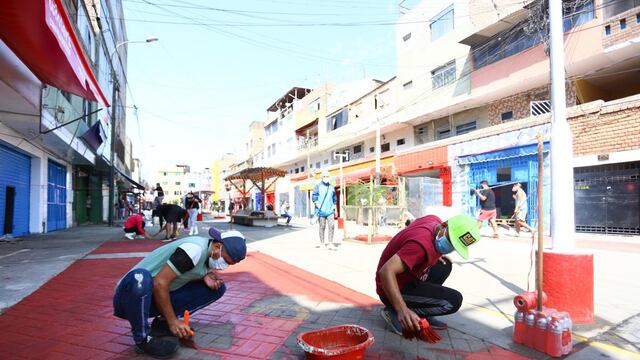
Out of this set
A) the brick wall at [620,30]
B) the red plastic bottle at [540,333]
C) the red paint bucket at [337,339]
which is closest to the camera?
the red paint bucket at [337,339]

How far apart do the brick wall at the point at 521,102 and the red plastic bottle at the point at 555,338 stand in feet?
49.9

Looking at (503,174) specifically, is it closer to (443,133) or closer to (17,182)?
(443,133)

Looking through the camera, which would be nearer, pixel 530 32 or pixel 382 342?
pixel 382 342

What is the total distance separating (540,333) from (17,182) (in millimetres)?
14677

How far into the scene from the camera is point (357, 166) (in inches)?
1068

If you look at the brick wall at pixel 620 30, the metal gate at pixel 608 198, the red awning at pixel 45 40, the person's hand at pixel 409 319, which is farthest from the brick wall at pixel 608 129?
the red awning at pixel 45 40

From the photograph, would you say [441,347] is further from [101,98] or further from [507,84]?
[507,84]

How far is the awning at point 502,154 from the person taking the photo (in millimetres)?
14098

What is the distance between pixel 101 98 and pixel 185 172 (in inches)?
3988

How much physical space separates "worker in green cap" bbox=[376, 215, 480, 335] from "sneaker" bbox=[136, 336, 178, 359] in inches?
63.6

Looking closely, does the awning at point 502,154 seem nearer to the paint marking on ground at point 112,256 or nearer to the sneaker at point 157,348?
the paint marking on ground at point 112,256

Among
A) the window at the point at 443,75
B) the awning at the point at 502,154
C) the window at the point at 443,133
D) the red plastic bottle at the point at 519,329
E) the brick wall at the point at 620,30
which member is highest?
the window at the point at 443,75

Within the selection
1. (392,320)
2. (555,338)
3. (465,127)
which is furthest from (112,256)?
(465,127)

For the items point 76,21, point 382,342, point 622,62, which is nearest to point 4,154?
point 76,21
